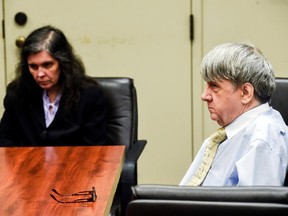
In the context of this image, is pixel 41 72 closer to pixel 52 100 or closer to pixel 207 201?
pixel 52 100

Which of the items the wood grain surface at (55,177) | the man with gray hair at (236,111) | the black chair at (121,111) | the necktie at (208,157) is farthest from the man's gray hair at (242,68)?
the black chair at (121,111)

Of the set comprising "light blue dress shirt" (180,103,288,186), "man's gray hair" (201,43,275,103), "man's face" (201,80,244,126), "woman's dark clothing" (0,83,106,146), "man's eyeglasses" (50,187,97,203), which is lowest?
"woman's dark clothing" (0,83,106,146)

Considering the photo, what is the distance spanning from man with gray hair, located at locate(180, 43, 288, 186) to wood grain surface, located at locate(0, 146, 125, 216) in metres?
0.36

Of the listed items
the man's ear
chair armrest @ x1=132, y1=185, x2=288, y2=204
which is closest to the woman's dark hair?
the man's ear

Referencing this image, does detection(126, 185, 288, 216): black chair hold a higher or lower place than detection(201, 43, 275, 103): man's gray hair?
lower

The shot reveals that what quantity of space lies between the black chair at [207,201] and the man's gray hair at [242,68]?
68cm

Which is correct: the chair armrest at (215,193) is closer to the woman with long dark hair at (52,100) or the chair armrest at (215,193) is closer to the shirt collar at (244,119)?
the shirt collar at (244,119)

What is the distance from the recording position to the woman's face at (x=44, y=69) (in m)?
3.55

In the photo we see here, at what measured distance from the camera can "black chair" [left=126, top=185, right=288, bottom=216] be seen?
5.73ft

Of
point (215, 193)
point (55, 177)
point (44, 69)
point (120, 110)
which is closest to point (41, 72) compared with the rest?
point (44, 69)

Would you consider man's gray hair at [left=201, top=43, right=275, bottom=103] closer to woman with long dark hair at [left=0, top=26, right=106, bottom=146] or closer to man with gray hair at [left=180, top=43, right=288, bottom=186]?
man with gray hair at [left=180, top=43, right=288, bottom=186]

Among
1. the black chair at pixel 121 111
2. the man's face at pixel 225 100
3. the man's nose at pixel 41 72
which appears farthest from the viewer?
the black chair at pixel 121 111

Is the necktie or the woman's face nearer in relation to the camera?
the necktie

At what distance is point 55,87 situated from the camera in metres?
3.64
